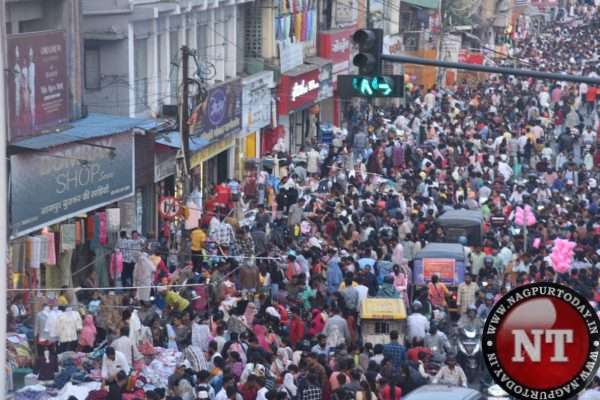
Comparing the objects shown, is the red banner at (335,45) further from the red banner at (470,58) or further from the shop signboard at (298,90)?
the red banner at (470,58)

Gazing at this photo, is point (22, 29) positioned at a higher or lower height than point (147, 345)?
higher

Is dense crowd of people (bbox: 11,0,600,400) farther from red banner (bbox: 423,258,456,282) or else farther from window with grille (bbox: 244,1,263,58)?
window with grille (bbox: 244,1,263,58)

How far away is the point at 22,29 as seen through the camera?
86.9 feet

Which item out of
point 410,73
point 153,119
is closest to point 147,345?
point 153,119

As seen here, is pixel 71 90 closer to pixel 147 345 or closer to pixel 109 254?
pixel 109 254

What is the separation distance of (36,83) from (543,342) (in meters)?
17.9

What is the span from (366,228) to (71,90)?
526cm

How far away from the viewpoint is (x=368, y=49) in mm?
16844

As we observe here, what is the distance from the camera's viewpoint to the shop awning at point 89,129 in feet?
77.5

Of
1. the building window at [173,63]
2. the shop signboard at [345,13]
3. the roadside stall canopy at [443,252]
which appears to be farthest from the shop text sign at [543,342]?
the shop signboard at [345,13]

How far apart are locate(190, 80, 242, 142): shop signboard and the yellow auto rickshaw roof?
11.5m

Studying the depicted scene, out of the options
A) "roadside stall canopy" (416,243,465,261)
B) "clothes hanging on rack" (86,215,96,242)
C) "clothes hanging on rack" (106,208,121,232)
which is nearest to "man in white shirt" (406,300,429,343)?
"roadside stall canopy" (416,243,465,261)

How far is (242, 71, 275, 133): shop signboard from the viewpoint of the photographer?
38.0 metres

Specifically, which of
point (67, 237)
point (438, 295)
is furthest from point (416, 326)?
point (67, 237)
